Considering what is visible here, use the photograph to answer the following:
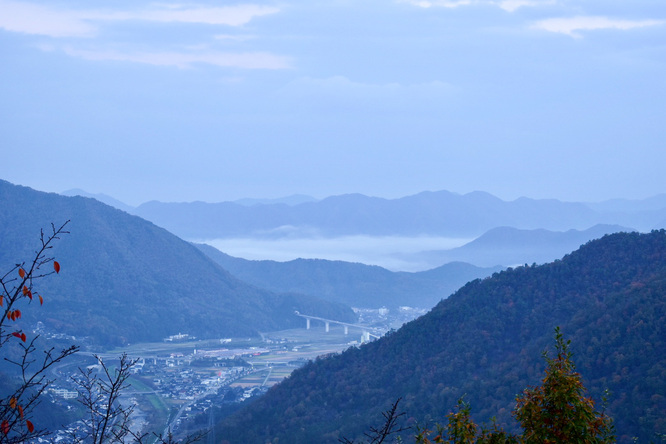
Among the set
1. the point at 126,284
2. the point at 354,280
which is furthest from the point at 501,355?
the point at 354,280

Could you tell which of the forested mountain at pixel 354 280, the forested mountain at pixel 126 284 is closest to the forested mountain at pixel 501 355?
the forested mountain at pixel 126 284

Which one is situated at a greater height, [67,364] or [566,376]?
[566,376]

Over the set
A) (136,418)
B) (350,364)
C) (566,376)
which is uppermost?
(566,376)

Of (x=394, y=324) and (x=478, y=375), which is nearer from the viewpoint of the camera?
(x=478, y=375)

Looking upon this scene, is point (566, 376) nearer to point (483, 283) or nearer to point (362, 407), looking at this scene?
point (362, 407)

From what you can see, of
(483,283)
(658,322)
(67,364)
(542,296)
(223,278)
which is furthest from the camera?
(223,278)

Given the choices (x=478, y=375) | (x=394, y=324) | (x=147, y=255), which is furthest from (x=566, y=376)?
(x=147, y=255)

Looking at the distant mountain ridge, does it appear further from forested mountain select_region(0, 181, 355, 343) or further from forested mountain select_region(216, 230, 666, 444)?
forested mountain select_region(216, 230, 666, 444)

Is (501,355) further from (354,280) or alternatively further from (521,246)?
(521,246)
